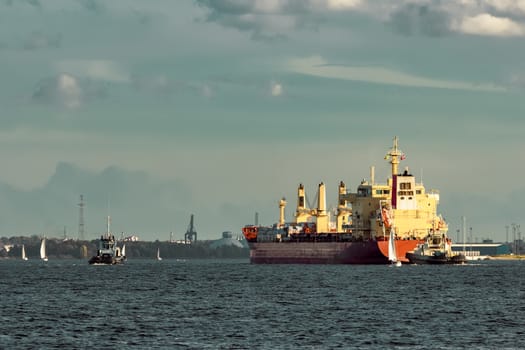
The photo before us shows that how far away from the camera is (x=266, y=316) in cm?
8700

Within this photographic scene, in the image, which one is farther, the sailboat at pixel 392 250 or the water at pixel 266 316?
the sailboat at pixel 392 250

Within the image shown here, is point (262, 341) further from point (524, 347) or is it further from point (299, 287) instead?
point (299, 287)

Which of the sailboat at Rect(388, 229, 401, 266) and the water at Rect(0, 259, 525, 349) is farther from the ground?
the sailboat at Rect(388, 229, 401, 266)

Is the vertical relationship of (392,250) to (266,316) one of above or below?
above

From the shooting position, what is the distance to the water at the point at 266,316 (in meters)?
69.8

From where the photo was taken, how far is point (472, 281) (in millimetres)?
146625

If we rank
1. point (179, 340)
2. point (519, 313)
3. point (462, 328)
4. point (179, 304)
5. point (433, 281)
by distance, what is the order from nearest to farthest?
point (179, 340)
point (462, 328)
point (519, 313)
point (179, 304)
point (433, 281)

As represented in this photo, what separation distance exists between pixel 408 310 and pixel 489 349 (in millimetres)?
27107

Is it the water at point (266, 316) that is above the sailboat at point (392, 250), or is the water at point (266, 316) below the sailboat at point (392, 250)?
below

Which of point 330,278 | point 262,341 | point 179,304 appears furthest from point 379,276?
point 262,341

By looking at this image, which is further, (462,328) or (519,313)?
(519,313)

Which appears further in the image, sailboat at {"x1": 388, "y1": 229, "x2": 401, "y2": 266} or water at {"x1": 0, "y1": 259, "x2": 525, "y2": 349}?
sailboat at {"x1": 388, "y1": 229, "x2": 401, "y2": 266}

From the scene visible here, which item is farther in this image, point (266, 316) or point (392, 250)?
point (392, 250)

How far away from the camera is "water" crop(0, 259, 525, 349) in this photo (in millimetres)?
69750
